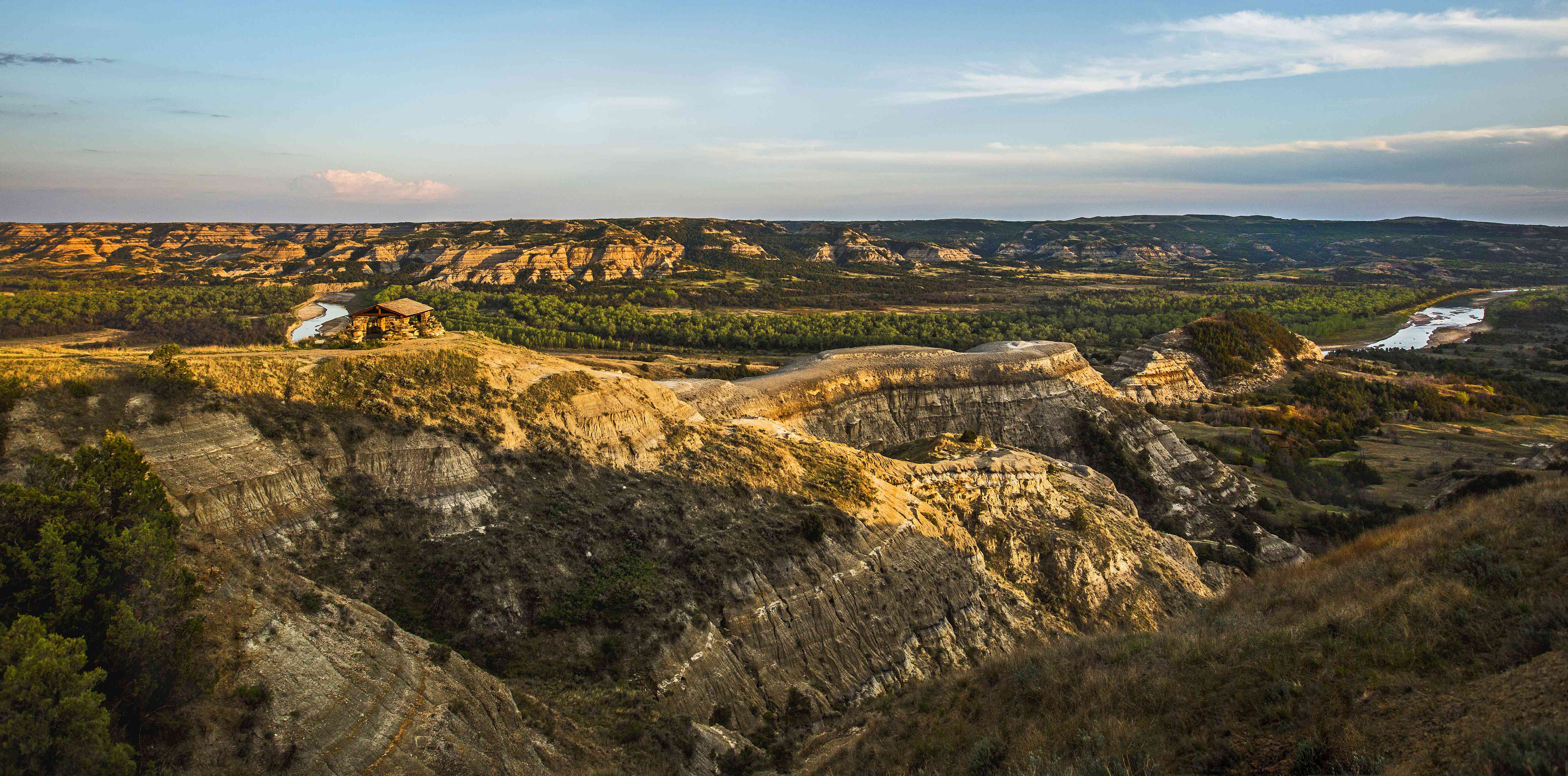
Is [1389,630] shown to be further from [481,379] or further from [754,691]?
[481,379]

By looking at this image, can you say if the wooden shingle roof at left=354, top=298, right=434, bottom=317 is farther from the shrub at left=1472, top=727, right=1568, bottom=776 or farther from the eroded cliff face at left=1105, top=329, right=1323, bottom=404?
the eroded cliff face at left=1105, top=329, right=1323, bottom=404

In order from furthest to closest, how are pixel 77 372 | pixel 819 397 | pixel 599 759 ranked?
pixel 819 397 < pixel 77 372 < pixel 599 759

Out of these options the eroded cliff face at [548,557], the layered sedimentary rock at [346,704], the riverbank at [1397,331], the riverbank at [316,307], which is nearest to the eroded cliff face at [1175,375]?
the riverbank at [1397,331]

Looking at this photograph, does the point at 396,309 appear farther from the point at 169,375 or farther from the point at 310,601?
the point at 310,601

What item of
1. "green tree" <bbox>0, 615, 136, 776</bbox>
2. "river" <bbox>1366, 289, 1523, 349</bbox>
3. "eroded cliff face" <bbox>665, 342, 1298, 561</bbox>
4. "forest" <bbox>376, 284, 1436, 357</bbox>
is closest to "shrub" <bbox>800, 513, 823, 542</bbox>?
"eroded cliff face" <bbox>665, 342, 1298, 561</bbox>

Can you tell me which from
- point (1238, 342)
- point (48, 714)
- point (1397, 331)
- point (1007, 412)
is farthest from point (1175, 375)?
point (48, 714)

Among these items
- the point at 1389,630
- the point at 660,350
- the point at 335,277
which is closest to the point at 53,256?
the point at 335,277

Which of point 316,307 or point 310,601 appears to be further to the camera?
point 316,307
